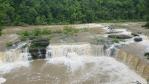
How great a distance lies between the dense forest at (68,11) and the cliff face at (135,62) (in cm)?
1453

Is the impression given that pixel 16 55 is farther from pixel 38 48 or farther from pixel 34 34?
pixel 34 34

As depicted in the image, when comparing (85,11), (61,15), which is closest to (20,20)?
(61,15)

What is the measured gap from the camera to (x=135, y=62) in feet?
59.0

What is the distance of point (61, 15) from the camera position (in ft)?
118

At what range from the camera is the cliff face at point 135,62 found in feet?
54.3

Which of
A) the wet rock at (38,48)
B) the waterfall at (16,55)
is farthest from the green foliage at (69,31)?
the waterfall at (16,55)

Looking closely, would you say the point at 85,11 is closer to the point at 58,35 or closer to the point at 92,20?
the point at 92,20

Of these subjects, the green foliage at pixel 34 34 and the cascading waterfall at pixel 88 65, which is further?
the green foliage at pixel 34 34

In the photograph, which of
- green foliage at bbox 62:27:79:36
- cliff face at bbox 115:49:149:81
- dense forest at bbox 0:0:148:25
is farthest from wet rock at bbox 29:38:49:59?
dense forest at bbox 0:0:148:25

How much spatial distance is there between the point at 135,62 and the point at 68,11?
19.5 m

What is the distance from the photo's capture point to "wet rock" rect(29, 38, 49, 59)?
68.1ft

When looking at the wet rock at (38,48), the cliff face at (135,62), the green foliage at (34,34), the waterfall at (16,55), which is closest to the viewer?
the cliff face at (135,62)

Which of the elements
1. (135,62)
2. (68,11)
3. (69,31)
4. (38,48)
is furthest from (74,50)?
(68,11)

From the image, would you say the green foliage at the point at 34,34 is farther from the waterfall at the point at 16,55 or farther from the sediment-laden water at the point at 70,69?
the sediment-laden water at the point at 70,69
